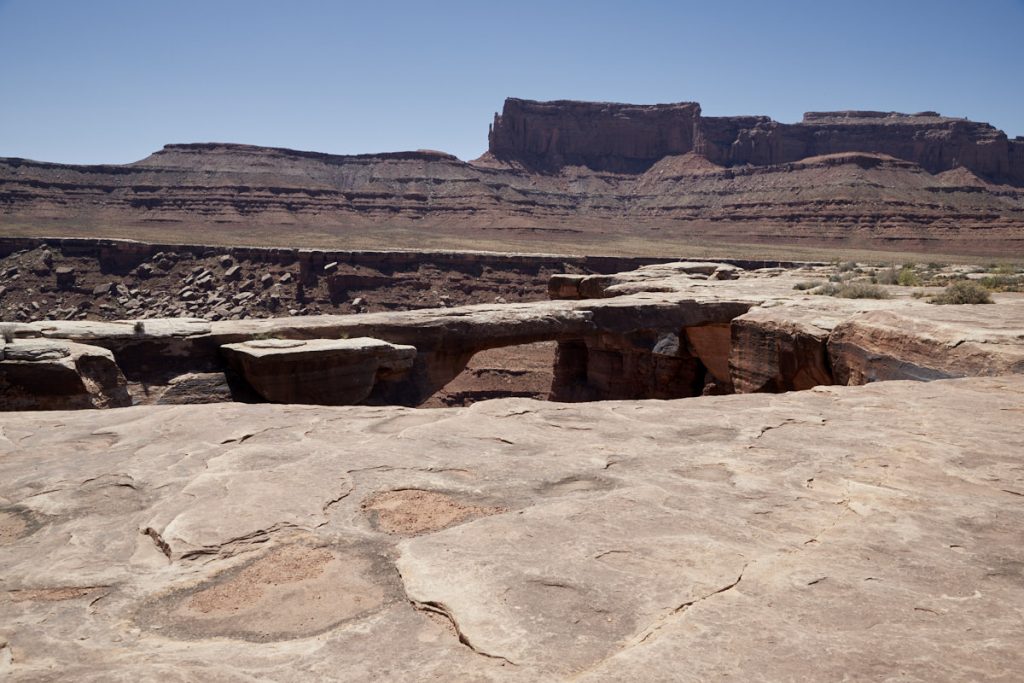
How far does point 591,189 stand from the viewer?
88438 mm

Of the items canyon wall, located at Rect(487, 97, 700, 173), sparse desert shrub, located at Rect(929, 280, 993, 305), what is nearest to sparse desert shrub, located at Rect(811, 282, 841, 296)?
sparse desert shrub, located at Rect(929, 280, 993, 305)

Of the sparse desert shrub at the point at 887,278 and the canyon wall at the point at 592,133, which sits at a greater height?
the canyon wall at the point at 592,133

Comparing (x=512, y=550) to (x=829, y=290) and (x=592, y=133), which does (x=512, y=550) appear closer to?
(x=829, y=290)

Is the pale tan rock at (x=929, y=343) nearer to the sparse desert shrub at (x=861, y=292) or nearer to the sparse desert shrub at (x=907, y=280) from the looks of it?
the sparse desert shrub at (x=861, y=292)

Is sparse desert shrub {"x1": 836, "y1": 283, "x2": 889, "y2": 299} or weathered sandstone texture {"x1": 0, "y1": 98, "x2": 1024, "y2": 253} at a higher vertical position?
weathered sandstone texture {"x1": 0, "y1": 98, "x2": 1024, "y2": 253}

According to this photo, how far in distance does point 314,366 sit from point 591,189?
272 ft

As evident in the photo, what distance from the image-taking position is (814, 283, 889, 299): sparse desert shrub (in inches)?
426

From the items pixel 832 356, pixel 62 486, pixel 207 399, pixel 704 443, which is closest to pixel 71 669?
pixel 62 486

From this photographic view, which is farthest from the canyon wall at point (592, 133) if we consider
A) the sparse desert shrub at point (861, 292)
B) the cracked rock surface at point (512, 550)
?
the cracked rock surface at point (512, 550)

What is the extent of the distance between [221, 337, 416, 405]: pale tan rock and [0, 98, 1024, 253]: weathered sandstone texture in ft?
137

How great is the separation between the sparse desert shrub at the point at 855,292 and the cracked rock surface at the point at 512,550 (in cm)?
662

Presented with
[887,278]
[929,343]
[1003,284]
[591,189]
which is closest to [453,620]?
[929,343]

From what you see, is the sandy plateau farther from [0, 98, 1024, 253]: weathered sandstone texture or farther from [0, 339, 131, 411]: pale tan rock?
[0, 98, 1024, 253]: weathered sandstone texture

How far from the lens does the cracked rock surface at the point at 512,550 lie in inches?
83.0
